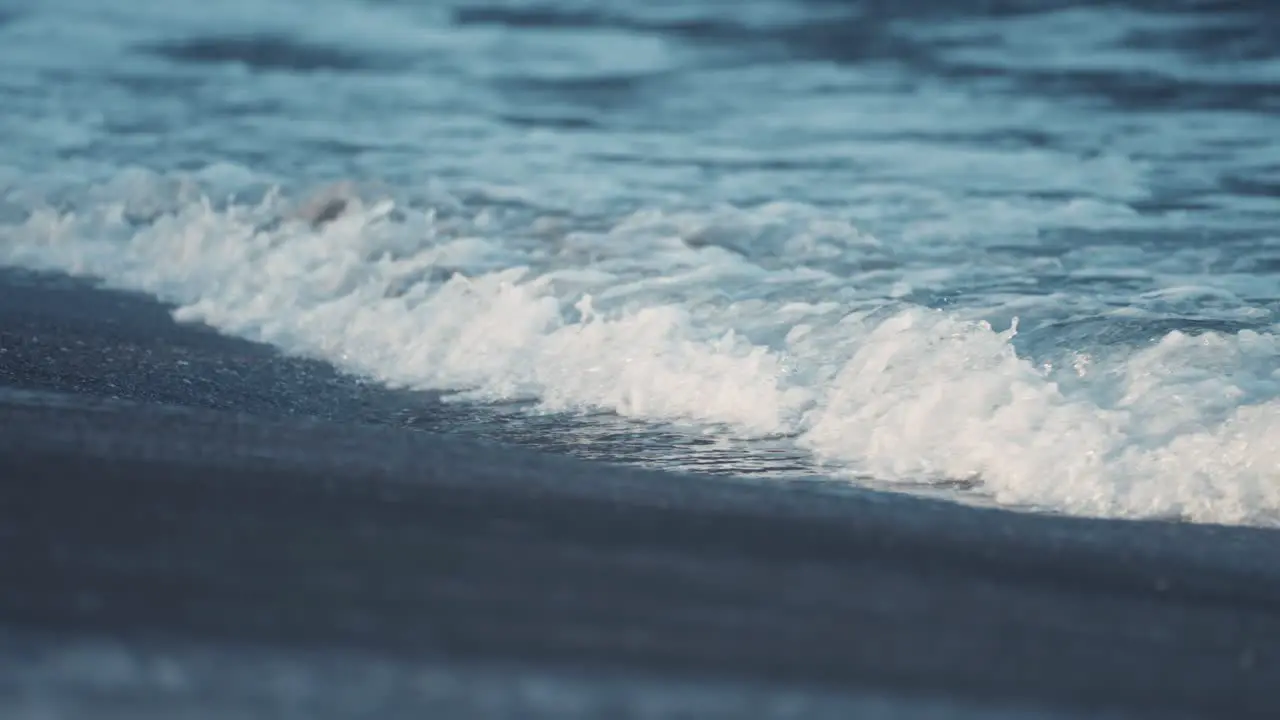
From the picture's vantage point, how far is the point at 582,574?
11.8 feet

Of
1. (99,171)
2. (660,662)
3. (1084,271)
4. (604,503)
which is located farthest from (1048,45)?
(660,662)

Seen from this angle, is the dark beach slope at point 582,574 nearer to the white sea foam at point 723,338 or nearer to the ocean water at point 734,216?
the white sea foam at point 723,338

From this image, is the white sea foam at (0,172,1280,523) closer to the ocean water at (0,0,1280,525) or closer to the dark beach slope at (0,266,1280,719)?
the ocean water at (0,0,1280,525)

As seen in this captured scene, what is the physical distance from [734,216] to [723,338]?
297cm

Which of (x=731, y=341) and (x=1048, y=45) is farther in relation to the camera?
(x=1048, y=45)

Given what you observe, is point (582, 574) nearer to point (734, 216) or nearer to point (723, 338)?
point (723, 338)

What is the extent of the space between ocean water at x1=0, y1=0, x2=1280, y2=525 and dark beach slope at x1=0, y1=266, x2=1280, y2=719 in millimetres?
801

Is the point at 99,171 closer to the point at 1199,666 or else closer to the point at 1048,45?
the point at 1048,45

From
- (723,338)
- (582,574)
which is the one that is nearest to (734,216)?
(723,338)

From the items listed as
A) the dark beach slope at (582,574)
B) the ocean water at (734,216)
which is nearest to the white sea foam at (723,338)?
the ocean water at (734,216)

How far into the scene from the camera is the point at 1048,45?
14.2 metres

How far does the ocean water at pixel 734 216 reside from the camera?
550 cm

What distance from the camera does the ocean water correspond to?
5496 mm

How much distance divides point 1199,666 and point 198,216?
7087 millimetres
